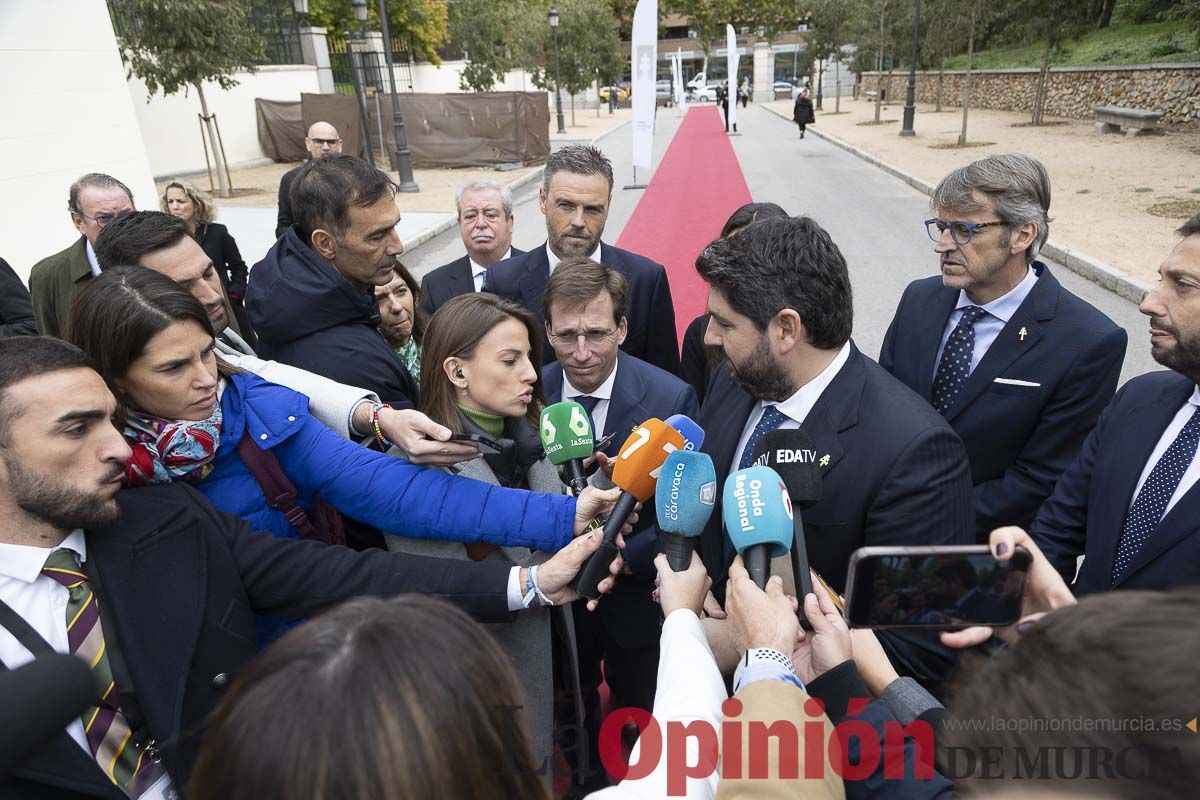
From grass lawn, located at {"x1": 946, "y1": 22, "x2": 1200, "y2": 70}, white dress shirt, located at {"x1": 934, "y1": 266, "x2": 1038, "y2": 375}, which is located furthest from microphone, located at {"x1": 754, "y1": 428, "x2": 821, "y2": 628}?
grass lawn, located at {"x1": 946, "y1": 22, "x2": 1200, "y2": 70}

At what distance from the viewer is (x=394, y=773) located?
845 millimetres

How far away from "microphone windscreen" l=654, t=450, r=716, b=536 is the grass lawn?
22609 millimetres

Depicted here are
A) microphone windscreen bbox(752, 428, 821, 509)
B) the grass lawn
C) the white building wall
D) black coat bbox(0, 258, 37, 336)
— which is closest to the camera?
microphone windscreen bbox(752, 428, 821, 509)

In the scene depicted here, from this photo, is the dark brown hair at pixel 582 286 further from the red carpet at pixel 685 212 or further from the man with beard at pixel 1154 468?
the red carpet at pixel 685 212

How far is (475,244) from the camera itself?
457 centimetres

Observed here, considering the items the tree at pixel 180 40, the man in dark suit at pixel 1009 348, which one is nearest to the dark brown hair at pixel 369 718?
the man in dark suit at pixel 1009 348

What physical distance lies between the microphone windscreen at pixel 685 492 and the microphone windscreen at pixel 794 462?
6.0 inches

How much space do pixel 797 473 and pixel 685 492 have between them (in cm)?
25

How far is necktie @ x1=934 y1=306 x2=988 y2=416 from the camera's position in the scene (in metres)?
2.95

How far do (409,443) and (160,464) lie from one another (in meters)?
0.61

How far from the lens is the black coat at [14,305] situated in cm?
393

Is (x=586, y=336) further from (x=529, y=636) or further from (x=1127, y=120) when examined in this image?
(x=1127, y=120)

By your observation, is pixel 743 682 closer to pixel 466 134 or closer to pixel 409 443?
pixel 409 443

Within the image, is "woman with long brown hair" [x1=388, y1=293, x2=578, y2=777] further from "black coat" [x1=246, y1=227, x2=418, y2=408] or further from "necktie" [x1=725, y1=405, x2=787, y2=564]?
"necktie" [x1=725, y1=405, x2=787, y2=564]
